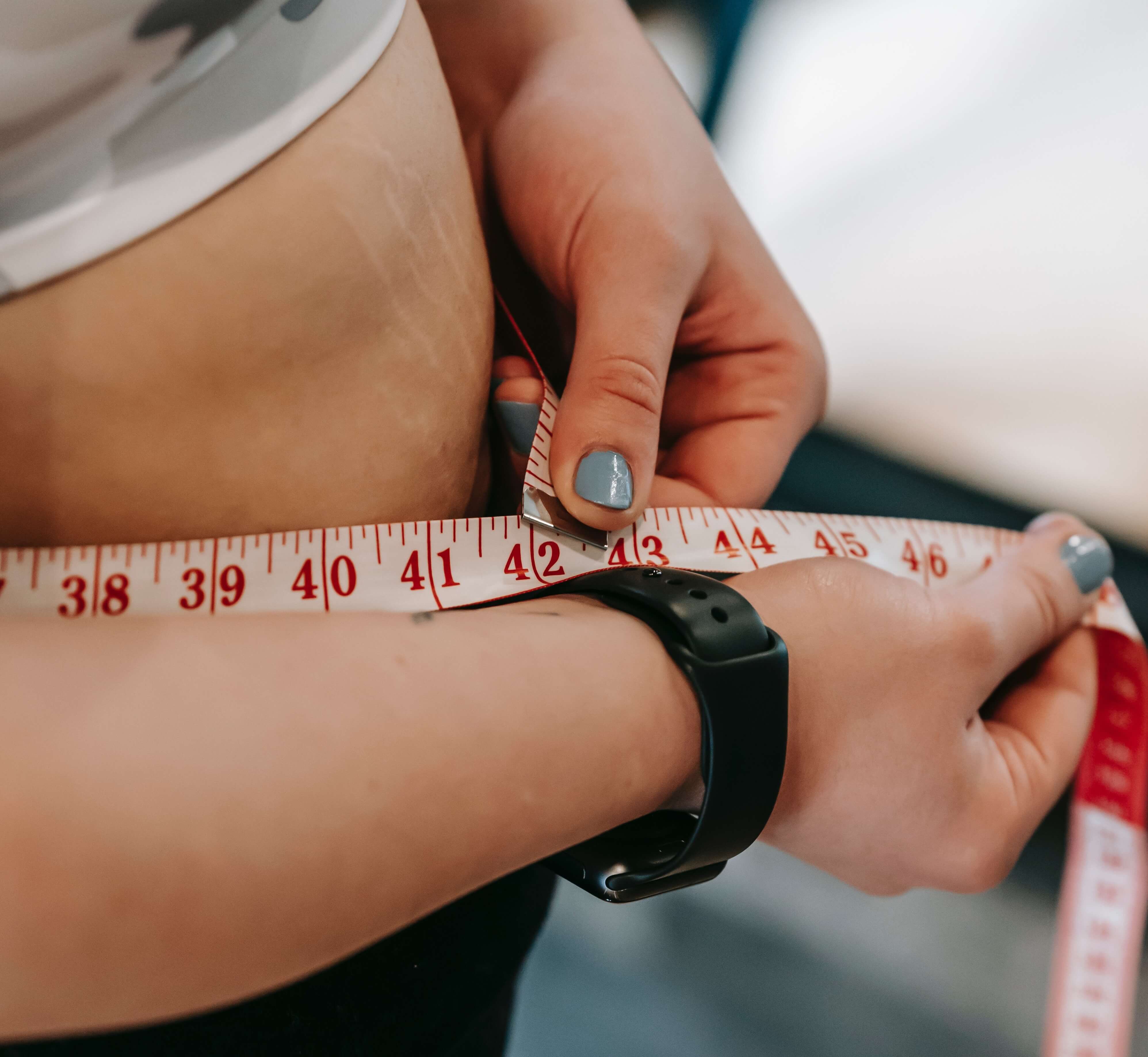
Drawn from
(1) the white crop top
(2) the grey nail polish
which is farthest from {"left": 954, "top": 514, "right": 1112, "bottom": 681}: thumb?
(1) the white crop top

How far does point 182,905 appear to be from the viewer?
33 centimetres

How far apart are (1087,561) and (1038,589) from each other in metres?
0.12

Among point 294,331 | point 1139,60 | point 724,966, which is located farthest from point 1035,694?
point 1139,60

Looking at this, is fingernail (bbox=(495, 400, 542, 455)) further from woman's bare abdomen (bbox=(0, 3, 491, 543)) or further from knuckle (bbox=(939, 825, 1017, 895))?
knuckle (bbox=(939, 825, 1017, 895))

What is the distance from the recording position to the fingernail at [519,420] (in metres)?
0.71

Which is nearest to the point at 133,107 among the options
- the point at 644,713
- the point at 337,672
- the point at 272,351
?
the point at 272,351

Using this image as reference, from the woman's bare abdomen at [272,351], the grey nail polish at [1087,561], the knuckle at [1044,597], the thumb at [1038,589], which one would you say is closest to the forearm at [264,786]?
the woman's bare abdomen at [272,351]

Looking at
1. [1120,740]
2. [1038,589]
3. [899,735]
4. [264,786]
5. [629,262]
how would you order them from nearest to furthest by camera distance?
1. [264,786]
2. [899,735]
3. [629,262]
4. [1038,589]
5. [1120,740]

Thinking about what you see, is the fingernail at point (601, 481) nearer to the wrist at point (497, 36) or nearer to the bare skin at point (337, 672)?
the bare skin at point (337, 672)

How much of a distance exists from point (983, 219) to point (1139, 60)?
15.3 inches

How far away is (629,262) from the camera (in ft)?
2.30

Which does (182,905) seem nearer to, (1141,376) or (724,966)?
(724,966)

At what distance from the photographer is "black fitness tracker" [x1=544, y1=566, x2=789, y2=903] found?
1.59 ft

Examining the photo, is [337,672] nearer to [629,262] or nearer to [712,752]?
[712,752]
